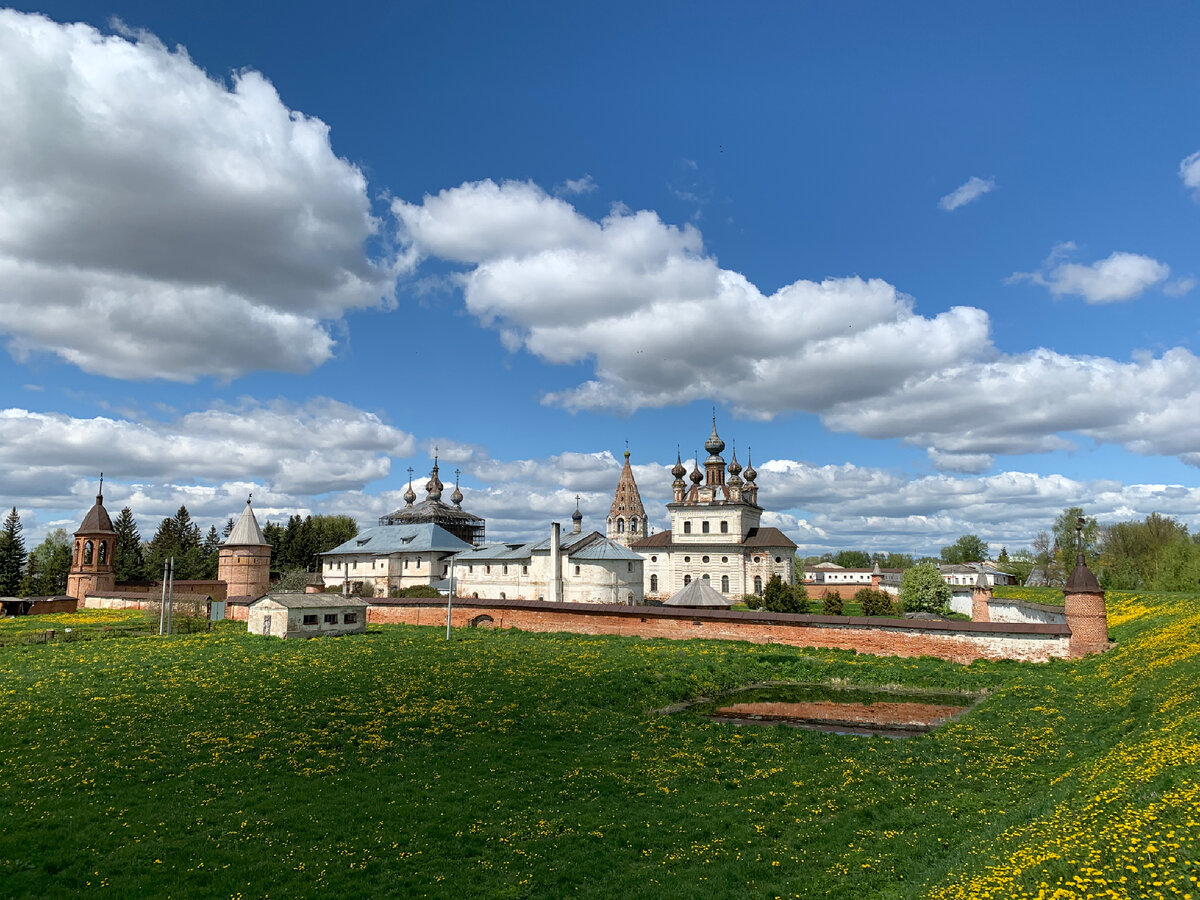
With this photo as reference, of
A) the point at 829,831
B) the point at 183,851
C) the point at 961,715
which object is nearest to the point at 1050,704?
the point at 961,715

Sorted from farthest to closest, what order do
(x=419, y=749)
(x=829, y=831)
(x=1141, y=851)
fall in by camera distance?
(x=419, y=749), (x=829, y=831), (x=1141, y=851)

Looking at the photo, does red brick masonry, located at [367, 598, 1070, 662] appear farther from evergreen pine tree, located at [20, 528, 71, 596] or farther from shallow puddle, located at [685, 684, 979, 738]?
evergreen pine tree, located at [20, 528, 71, 596]

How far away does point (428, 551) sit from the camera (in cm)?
5447

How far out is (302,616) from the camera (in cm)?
2895

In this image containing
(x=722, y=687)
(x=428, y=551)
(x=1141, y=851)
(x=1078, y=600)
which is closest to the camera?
(x=1141, y=851)

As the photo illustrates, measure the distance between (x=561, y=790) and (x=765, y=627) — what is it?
60.7ft

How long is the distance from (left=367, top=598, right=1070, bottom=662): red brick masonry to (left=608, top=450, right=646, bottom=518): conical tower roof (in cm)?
3515

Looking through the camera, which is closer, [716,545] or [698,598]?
[698,598]

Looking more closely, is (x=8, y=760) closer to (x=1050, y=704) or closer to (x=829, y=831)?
(x=829, y=831)

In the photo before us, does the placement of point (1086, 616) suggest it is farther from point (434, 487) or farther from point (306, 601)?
point (434, 487)

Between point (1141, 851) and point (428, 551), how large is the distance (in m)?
51.5

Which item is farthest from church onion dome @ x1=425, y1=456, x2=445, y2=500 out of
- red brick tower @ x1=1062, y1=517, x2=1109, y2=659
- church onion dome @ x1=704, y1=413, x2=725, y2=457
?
red brick tower @ x1=1062, y1=517, x2=1109, y2=659

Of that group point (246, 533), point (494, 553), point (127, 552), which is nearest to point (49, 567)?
point (127, 552)

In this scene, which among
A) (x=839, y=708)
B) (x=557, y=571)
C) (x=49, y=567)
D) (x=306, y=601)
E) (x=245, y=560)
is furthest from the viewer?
(x=49, y=567)
